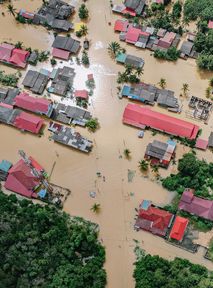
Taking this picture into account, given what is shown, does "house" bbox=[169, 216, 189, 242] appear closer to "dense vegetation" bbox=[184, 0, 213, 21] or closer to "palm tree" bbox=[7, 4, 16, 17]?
"dense vegetation" bbox=[184, 0, 213, 21]

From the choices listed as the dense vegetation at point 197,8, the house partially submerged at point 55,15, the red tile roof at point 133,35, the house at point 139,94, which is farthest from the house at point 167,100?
the house partially submerged at point 55,15

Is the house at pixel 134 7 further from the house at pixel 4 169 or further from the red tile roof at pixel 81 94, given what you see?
the house at pixel 4 169

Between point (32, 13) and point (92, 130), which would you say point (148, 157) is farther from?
point (32, 13)

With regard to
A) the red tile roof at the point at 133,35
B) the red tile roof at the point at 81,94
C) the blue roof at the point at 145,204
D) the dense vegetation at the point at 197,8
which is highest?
the dense vegetation at the point at 197,8

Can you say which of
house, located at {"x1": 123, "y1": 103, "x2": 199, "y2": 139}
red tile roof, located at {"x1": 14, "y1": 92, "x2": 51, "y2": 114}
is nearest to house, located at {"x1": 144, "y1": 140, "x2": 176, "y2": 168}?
house, located at {"x1": 123, "y1": 103, "x2": 199, "y2": 139}

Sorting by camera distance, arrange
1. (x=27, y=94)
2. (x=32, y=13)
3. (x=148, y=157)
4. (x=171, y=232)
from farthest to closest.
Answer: (x=32, y=13) → (x=27, y=94) → (x=148, y=157) → (x=171, y=232)

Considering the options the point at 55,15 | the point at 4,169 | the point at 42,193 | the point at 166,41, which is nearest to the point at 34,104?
the point at 4,169

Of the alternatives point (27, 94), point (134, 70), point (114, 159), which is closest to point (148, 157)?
point (114, 159)
